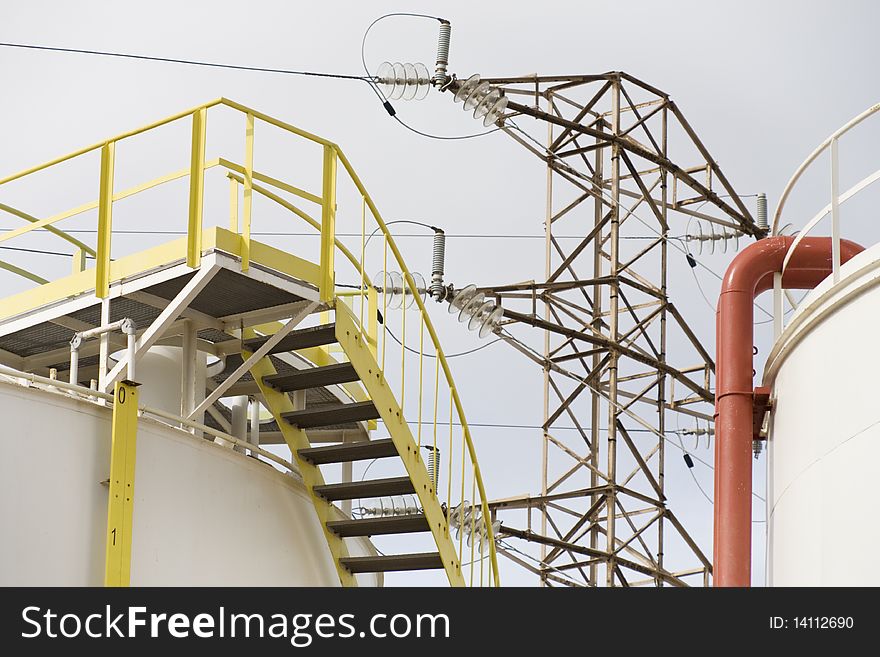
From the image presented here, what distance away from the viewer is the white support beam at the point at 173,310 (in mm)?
15383

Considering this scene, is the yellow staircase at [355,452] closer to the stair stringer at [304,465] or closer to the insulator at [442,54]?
the stair stringer at [304,465]

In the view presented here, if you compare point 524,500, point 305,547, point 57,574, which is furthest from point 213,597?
point 524,500

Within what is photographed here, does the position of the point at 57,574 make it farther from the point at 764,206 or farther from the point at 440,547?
the point at 764,206

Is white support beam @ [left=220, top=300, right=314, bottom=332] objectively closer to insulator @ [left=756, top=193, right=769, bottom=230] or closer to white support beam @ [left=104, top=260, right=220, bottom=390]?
white support beam @ [left=104, top=260, right=220, bottom=390]

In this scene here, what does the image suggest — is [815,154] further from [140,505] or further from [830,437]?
[140,505]

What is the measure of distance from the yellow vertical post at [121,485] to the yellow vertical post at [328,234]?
252cm

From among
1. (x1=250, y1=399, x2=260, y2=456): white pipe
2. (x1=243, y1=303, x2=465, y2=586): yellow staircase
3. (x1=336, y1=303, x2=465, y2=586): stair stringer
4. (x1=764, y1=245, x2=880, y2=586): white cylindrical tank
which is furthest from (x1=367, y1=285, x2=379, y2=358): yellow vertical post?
(x1=764, y1=245, x2=880, y2=586): white cylindrical tank

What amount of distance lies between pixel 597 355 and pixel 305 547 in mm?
12390

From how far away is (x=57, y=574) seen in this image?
565 inches

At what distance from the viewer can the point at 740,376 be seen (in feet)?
54.1

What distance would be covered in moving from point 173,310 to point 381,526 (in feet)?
13.7

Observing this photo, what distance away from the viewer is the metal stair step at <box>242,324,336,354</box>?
1705cm

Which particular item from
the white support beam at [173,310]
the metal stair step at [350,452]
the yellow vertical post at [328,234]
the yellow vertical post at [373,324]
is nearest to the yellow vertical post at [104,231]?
the white support beam at [173,310]

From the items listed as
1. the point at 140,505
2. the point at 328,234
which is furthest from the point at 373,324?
the point at 140,505
